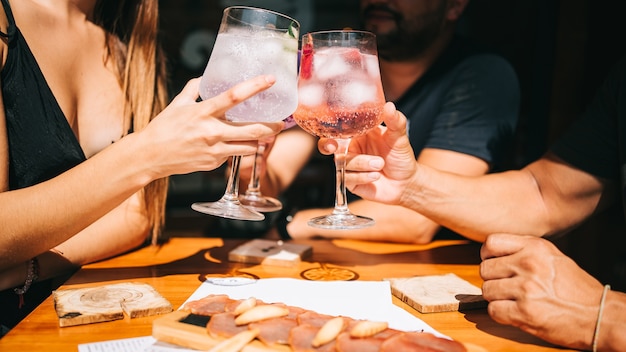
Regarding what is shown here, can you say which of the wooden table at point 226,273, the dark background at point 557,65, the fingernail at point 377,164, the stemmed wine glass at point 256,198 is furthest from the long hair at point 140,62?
the dark background at point 557,65

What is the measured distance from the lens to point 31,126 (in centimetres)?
167

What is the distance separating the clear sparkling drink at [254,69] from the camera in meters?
1.25

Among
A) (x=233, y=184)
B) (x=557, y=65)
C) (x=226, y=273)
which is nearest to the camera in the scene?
(x=233, y=184)

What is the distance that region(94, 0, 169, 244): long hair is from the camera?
191 centimetres

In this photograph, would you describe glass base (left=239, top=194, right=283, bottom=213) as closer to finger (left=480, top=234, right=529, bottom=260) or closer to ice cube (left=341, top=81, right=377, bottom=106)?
ice cube (left=341, top=81, right=377, bottom=106)

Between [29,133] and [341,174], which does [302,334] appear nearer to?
[341,174]

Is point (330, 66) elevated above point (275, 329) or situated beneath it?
elevated above

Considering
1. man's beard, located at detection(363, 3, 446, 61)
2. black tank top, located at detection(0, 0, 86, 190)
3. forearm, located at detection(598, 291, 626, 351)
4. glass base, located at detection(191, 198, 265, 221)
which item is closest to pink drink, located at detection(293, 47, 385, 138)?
glass base, located at detection(191, 198, 265, 221)

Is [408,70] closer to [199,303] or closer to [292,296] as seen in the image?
[292,296]

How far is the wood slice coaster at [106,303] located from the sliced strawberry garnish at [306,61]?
2.16 feet

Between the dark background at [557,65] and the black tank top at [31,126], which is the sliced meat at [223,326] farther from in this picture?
the dark background at [557,65]

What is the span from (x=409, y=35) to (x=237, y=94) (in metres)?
1.82

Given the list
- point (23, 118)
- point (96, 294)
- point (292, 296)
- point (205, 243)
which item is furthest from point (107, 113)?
point (292, 296)

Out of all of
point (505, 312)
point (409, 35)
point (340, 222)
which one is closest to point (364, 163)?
point (340, 222)
